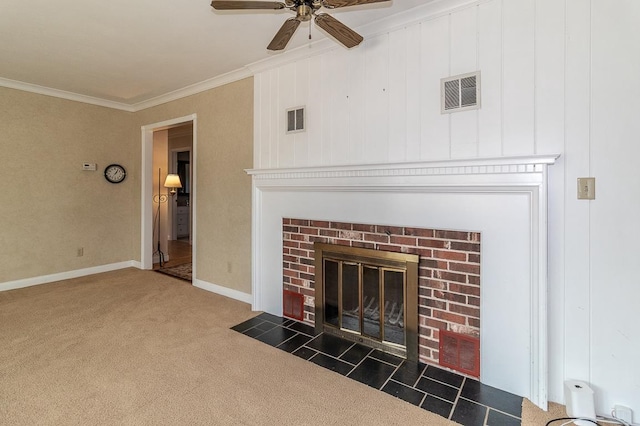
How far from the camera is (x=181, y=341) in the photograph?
265cm

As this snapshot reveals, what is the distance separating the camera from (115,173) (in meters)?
4.88

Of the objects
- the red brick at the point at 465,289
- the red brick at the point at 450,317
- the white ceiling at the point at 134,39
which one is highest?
the white ceiling at the point at 134,39

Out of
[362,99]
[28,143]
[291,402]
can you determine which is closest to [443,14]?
[362,99]

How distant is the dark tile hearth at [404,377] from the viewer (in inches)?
72.3

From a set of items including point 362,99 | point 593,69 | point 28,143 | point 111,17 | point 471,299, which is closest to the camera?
point 593,69

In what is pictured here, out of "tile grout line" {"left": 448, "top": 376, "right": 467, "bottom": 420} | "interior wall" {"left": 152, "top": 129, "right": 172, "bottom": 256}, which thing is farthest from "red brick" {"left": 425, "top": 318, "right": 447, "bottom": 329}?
"interior wall" {"left": 152, "top": 129, "right": 172, "bottom": 256}

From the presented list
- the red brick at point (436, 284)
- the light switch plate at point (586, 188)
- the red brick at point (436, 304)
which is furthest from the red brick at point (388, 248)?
the light switch plate at point (586, 188)

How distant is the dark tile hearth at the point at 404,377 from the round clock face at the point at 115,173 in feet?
11.3

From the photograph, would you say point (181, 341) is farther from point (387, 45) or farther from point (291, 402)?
point (387, 45)

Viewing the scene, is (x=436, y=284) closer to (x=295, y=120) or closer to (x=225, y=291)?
(x=295, y=120)

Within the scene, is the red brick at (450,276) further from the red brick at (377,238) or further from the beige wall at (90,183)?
the beige wall at (90,183)

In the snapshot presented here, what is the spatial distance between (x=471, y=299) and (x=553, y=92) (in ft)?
4.49

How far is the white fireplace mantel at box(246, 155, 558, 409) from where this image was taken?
6.15 ft

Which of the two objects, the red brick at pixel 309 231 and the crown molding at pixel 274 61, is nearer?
the crown molding at pixel 274 61
